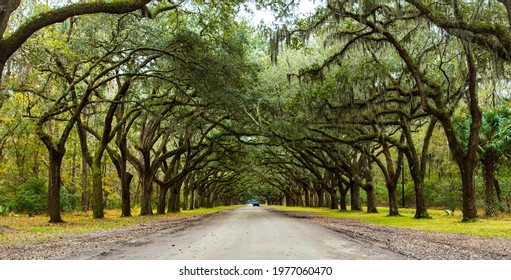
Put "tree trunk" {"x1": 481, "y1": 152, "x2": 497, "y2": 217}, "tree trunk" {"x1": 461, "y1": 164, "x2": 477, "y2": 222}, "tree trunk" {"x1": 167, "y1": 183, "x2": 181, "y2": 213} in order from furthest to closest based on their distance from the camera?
"tree trunk" {"x1": 167, "y1": 183, "x2": 181, "y2": 213}, "tree trunk" {"x1": 481, "y1": 152, "x2": 497, "y2": 217}, "tree trunk" {"x1": 461, "y1": 164, "x2": 477, "y2": 222}

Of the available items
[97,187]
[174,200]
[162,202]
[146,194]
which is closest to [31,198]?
[146,194]

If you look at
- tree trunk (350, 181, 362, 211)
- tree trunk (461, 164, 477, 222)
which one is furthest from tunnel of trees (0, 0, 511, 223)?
tree trunk (350, 181, 362, 211)

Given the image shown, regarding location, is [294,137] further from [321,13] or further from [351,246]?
[351,246]

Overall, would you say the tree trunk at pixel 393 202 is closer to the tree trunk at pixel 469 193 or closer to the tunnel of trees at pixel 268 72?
the tunnel of trees at pixel 268 72

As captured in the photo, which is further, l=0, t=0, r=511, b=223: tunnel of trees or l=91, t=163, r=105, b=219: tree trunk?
l=91, t=163, r=105, b=219: tree trunk

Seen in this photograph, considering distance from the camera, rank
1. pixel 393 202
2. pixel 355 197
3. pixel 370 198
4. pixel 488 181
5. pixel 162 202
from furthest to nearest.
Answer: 1. pixel 355 197
2. pixel 162 202
3. pixel 370 198
4. pixel 393 202
5. pixel 488 181

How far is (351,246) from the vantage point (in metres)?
8.80

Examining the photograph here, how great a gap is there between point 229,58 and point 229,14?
1.67 meters

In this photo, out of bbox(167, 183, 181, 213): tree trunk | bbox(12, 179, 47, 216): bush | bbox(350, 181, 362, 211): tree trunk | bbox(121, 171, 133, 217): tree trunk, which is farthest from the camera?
bbox(167, 183, 181, 213): tree trunk

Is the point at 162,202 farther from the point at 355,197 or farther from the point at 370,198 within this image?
the point at 355,197

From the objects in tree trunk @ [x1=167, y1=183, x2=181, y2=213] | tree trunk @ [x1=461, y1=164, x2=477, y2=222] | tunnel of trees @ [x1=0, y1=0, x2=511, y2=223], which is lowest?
tree trunk @ [x1=167, y1=183, x2=181, y2=213]

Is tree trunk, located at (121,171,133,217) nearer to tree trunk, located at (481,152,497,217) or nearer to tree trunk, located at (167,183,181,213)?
tree trunk, located at (167,183,181,213)

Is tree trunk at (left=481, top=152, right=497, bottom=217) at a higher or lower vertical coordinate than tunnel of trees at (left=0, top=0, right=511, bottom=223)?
lower

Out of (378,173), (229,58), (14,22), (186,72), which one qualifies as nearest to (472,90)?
(229,58)
